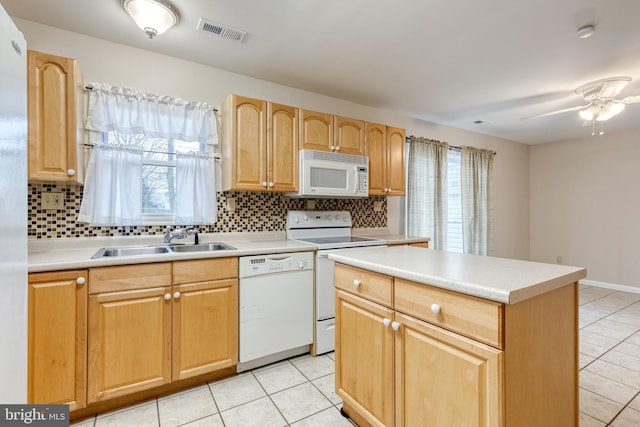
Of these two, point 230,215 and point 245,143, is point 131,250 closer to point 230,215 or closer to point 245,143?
point 230,215

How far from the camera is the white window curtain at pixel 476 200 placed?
4.47m

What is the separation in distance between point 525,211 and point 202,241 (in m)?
5.62

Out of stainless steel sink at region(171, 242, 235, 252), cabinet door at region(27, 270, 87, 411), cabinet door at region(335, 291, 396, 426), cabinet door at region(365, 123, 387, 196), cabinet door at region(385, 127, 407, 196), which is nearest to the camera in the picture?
cabinet door at region(335, 291, 396, 426)

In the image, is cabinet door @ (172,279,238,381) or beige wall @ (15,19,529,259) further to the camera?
beige wall @ (15,19,529,259)

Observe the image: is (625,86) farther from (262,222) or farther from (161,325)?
(161,325)

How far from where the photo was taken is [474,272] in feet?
4.07

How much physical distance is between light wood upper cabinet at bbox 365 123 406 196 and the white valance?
1574 mm

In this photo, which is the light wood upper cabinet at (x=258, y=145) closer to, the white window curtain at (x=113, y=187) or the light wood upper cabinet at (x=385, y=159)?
the white window curtain at (x=113, y=187)

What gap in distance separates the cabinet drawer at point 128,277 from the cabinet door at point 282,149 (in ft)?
3.56

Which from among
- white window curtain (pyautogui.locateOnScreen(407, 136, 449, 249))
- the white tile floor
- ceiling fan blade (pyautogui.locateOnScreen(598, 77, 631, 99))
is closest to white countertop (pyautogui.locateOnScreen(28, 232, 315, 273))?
the white tile floor

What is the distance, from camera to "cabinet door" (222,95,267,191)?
2.46 m

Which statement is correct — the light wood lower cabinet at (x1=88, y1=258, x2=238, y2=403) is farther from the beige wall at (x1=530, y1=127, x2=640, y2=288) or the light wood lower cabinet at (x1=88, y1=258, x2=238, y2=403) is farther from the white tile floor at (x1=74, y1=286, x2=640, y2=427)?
the beige wall at (x1=530, y1=127, x2=640, y2=288)

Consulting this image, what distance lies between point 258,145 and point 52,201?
149 cm

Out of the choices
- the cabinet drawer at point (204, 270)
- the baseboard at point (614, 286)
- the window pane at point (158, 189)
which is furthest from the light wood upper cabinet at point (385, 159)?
the baseboard at point (614, 286)
